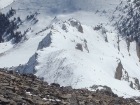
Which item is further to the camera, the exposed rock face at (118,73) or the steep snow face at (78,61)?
the exposed rock face at (118,73)

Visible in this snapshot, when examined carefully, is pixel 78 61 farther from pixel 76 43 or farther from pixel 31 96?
pixel 31 96

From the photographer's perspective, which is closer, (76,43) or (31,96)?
(31,96)

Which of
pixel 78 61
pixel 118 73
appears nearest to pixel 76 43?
pixel 118 73

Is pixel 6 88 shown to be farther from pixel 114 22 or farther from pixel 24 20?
pixel 24 20

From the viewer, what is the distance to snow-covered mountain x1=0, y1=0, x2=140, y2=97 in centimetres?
5178

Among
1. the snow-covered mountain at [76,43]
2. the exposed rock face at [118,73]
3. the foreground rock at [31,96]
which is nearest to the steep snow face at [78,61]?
the snow-covered mountain at [76,43]

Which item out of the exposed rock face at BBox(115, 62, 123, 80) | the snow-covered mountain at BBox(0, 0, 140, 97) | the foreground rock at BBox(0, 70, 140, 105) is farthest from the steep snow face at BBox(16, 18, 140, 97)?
the foreground rock at BBox(0, 70, 140, 105)

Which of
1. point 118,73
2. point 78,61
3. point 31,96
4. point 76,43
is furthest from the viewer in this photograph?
point 76,43

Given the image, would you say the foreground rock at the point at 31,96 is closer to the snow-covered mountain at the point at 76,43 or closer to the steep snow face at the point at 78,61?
the steep snow face at the point at 78,61

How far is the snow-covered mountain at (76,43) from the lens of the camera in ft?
170

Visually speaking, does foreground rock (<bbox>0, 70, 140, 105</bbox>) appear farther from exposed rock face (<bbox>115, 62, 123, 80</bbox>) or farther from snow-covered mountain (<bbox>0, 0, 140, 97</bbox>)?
exposed rock face (<bbox>115, 62, 123, 80</bbox>)

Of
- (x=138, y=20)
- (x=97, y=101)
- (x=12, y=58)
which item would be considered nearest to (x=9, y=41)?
(x=138, y=20)

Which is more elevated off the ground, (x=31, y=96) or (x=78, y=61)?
(x=78, y=61)

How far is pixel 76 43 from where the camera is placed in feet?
247
